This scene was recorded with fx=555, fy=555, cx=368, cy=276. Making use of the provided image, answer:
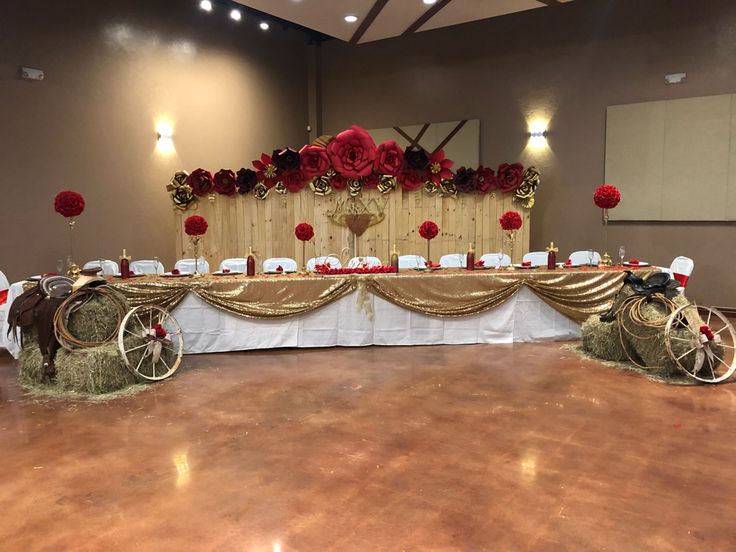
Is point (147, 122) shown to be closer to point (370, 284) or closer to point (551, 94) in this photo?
point (370, 284)

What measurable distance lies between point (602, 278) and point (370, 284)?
2.26m

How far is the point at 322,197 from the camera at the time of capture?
275 inches

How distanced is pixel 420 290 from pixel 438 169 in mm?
2300

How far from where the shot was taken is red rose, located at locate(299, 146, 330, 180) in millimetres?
6734

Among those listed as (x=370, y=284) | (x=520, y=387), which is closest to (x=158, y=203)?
(x=370, y=284)

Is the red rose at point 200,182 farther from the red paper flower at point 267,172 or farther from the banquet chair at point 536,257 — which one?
the banquet chair at point 536,257

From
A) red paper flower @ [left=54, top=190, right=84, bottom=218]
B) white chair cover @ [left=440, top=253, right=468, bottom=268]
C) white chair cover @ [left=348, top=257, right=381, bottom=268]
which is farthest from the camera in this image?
white chair cover @ [left=440, top=253, right=468, bottom=268]

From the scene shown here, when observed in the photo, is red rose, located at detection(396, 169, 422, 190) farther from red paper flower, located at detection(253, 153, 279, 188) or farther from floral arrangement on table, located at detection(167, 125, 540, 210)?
red paper flower, located at detection(253, 153, 279, 188)

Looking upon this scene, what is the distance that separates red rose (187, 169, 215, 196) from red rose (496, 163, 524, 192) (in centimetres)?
364

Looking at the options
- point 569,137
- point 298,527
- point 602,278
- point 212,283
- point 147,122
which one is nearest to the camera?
point 298,527

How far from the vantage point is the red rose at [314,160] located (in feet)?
22.1

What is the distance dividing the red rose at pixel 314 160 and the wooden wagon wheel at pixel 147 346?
2.82m

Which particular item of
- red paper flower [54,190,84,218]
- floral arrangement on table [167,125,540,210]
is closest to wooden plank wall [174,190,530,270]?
floral arrangement on table [167,125,540,210]

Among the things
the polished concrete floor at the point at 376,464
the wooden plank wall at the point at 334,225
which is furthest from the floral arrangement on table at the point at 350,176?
the polished concrete floor at the point at 376,464
